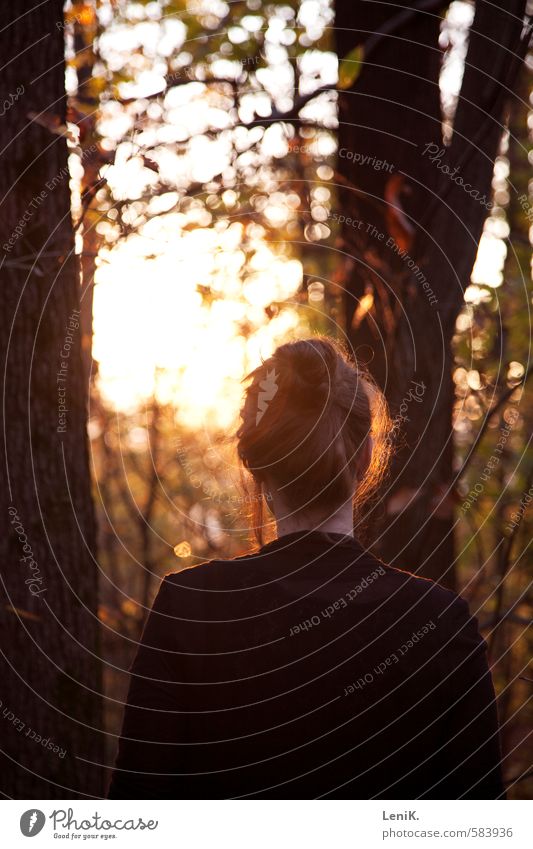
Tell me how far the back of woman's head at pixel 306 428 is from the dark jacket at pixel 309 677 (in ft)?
0.39

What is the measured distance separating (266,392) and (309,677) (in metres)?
0.66

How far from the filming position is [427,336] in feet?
9.78

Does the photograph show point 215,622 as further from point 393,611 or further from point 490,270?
point 490,270

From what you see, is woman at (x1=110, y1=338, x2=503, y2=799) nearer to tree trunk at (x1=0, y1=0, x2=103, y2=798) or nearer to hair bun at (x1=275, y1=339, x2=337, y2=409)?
hair bun at (x1=275, y1=339, x2=337, y2=409)

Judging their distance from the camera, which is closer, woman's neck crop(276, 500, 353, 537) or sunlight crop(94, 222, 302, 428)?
woman's neck crop(276, 500, 353, 537)

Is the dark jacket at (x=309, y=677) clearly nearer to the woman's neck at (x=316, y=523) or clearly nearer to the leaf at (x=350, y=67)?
the woman's neck at (x=316, y=523)

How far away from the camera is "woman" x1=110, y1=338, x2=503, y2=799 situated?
67.2 inches

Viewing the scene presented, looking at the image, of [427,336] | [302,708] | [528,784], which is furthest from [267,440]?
[528,784]

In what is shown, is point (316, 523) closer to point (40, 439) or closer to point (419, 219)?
point (40, 439)

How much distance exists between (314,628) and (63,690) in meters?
1.39
